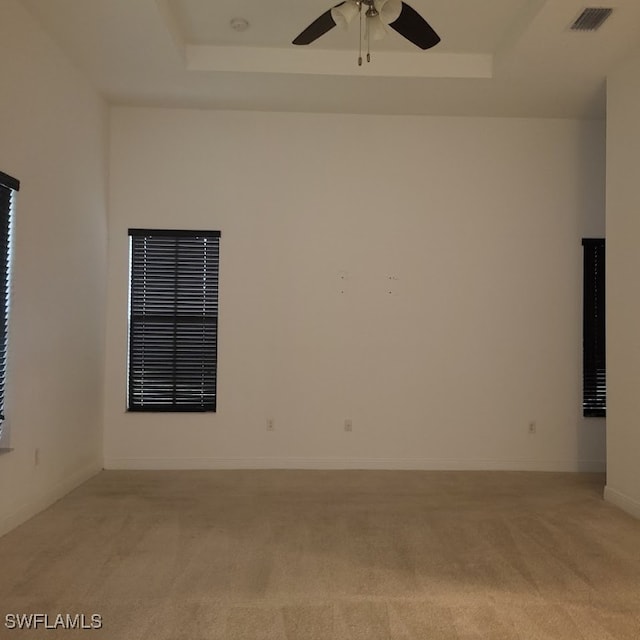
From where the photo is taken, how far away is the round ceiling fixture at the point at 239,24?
414 centimetres

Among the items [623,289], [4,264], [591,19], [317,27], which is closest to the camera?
[317,27]

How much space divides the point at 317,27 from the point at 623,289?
283 cm

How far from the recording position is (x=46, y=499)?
405 centimetres

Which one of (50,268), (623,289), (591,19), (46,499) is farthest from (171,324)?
(591,19)

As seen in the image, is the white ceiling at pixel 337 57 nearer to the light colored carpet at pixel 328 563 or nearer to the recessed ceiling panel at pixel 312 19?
the recessed ceiling panel at pixel 312 19

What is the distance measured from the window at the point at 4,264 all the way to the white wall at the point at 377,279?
1747 millimetres

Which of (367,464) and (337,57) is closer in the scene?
(337,57)

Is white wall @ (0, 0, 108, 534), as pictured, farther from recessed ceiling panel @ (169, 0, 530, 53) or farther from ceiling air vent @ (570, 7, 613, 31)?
ceiling air vent @ (570, 7, 613, 31)

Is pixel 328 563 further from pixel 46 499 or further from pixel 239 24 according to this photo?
pixel 239 24

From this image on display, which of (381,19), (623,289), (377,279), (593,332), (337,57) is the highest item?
(337,57)

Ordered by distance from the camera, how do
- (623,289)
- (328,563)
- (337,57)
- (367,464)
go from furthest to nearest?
1. (367,464)
2. (337,57)
3. (623,289)
4. (328,563)

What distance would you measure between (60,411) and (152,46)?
2801 mm

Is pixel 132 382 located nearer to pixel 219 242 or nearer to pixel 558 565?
pixel 219 242

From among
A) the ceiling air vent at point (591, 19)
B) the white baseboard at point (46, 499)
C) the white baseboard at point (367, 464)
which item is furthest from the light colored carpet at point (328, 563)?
the ceiling air vent at point (591, 19)
